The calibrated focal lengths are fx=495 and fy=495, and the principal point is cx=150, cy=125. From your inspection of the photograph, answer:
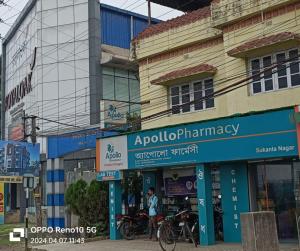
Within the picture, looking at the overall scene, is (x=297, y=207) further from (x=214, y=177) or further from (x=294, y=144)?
(x=214, y=177)

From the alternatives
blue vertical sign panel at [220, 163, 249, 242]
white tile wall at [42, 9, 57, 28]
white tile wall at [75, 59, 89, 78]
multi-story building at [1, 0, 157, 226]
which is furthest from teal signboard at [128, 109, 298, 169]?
white tile wall at [42, 9, 57, 28]

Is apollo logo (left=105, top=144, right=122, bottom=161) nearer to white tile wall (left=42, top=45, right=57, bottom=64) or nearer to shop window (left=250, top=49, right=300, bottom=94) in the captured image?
shop window (left=250, top=49, right=300, bottom=94)

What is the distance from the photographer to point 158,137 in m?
16.8

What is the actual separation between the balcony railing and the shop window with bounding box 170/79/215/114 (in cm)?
228

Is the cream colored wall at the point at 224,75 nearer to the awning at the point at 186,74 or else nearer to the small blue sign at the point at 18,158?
the awning at the point at 186,74

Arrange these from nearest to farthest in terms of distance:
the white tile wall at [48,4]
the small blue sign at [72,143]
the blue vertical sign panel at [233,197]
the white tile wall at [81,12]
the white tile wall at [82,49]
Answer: the blue vertical sign panel at [233,197]
the small blue sign at [72,143]
the white tile wall at [82,49]
the white tile wall at [81,12]
the white tile wall at [48,4]

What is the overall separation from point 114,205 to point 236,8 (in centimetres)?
843

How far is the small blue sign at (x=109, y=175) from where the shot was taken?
1855cm

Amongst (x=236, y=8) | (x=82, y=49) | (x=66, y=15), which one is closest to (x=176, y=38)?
(x=236, y=8)

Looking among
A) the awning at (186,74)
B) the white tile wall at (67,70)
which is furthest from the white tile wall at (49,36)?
the awning at (186,74)

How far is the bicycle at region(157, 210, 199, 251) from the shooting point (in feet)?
47.7

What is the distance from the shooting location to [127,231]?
1858cm

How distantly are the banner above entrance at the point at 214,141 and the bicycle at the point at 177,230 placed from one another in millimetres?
1789

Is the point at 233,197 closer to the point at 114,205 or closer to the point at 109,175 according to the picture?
the point at 114,205
